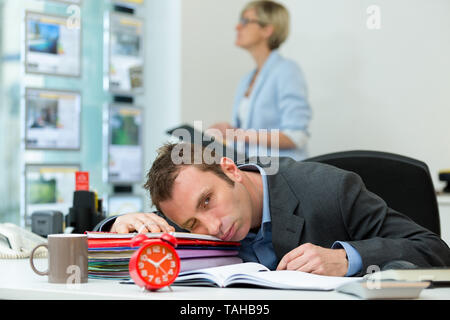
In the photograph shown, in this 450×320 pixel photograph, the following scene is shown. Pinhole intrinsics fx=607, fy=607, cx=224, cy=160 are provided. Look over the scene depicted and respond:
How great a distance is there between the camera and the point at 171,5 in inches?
138

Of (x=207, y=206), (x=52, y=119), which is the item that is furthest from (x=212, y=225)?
(x=52, y=119)

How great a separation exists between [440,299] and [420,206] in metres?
0.83

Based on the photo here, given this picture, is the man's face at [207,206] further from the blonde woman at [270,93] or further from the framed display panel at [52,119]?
the framed display panel at [52,119]

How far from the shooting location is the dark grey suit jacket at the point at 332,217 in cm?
127

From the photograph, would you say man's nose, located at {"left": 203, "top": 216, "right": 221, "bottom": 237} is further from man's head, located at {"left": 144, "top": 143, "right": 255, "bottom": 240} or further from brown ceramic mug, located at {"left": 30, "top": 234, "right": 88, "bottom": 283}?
brown ceramic mug, located at {"left": 30, "top": 234, "right": 88, "bottom": 283}

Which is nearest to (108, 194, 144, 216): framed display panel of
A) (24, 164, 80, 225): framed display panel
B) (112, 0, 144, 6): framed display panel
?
(24, 164, 80, 225): framed display panel

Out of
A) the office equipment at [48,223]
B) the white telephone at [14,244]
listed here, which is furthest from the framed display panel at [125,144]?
the white telephone at [14,244]

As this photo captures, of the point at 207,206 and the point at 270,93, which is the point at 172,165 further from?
the point at 270,93

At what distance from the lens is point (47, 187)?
3.09m

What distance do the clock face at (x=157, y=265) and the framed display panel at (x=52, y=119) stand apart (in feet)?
7.45

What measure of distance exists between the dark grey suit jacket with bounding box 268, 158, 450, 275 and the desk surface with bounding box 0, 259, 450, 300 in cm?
32

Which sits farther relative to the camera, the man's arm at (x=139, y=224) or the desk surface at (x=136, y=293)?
the man's arm at (x=139, y=224)

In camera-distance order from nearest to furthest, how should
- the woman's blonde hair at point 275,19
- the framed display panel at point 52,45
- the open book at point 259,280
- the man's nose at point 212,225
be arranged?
the open book at point 259,280 < the man's nose at point 212,225 < the framed display panel at point 52,45 < the woman's blonde hair at point 275,19

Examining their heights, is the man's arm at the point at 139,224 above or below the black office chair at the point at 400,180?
below
